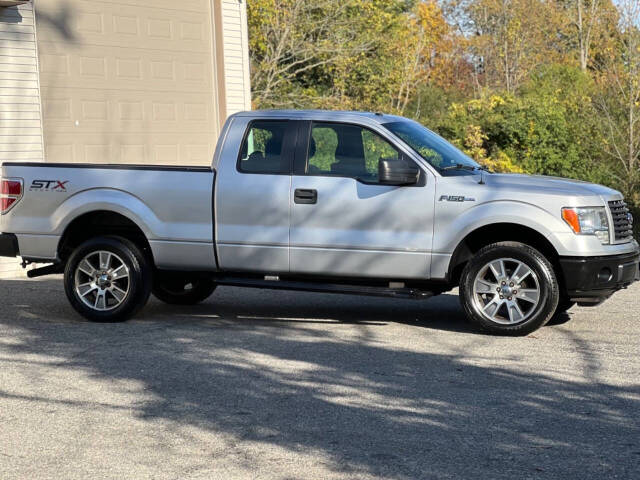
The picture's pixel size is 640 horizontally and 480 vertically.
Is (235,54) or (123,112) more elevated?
(235,54)

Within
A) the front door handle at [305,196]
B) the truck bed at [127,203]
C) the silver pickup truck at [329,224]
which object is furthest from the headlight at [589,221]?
the truck bed at [127,203]

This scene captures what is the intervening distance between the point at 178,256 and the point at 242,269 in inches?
25.4

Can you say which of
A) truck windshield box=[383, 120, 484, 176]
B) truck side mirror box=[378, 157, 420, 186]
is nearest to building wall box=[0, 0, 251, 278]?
truck windshield box=[383, 120, 484, 176]

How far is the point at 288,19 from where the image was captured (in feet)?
95.4

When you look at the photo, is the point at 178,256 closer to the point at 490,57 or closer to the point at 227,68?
the point at 227,68

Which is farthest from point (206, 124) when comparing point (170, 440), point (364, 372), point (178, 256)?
point (170, 440)

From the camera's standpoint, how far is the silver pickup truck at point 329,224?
9000 mm

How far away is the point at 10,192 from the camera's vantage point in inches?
404

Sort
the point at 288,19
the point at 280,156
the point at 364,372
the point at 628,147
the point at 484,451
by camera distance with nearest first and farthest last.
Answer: the point at 484,451 → the point at 364,372 → the point at 280,156 → the point at 628,147 → the point at 288,19

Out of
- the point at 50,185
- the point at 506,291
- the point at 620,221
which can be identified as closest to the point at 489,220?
the point at 506,291

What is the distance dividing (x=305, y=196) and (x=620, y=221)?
2830mm

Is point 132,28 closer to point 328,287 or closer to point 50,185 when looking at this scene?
point 50,185

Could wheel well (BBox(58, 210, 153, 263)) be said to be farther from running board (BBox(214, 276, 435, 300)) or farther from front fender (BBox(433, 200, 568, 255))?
front fender (BBox(433, 200, 568, 255))

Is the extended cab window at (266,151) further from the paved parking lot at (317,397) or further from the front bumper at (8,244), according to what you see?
the front bumper at (8,244)
